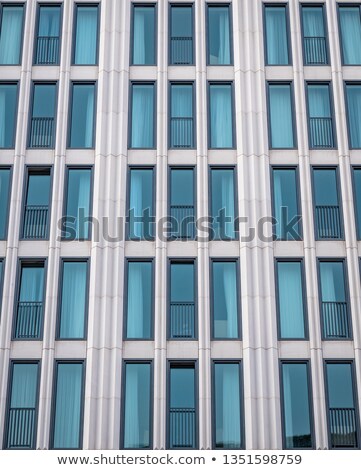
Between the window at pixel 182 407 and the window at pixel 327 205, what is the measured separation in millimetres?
7435

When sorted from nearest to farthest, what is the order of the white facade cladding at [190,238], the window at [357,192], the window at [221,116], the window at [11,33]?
the white facade cladding at [190,238] → the window at [357,192] → the window at [221,116] → the window at [11,33]

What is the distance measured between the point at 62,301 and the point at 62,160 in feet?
19.1

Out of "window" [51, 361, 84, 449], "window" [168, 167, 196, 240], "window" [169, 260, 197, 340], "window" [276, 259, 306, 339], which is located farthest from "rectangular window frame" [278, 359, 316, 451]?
"window" [51, 361, 84, 449]

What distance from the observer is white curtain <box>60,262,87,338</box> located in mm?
30688

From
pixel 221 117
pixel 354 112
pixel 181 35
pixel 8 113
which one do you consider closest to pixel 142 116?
pixel 221 117

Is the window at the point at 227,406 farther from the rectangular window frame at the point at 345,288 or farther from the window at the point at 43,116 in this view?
the window at the point at 43,116

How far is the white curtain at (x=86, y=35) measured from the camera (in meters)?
35.1

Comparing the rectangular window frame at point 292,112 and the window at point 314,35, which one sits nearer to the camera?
the rectangular window frame at point 292,112

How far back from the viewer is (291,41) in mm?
35188

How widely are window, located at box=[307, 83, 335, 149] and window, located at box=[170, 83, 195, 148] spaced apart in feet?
16.2

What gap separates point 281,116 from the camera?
3416cm

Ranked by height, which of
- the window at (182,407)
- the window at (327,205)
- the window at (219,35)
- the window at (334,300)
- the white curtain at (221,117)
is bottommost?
the window at (182,407)

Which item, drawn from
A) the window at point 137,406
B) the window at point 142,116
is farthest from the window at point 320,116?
the window at point 137,406

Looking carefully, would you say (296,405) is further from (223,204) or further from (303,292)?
(223,204)
